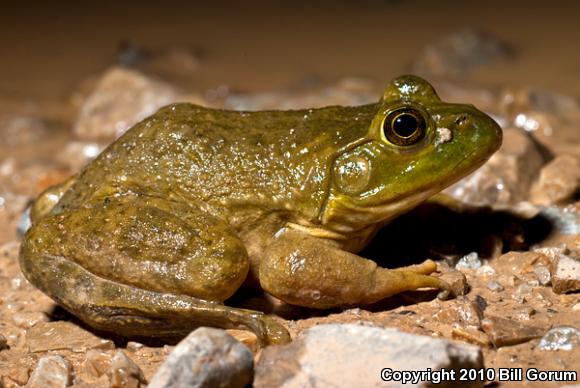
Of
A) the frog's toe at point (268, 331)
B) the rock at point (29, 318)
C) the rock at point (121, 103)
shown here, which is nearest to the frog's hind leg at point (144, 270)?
the frog's toe at point (268, 331)

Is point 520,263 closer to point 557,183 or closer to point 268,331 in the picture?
point 557,183

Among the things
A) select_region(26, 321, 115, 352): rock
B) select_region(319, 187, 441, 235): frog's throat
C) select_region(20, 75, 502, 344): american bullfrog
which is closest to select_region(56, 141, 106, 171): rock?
select_region(20, 75, 502, 344): american bullfrog

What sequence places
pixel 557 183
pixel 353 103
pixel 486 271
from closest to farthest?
1. pixel 486 271
2. pixel 557 183
3. pixel 353 103

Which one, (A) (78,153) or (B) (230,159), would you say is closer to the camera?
(B) (230,159)

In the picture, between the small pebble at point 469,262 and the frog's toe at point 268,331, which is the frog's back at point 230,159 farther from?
the small pebble at point 469,262

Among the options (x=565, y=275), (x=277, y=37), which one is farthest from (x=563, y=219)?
(x=277, y=37)

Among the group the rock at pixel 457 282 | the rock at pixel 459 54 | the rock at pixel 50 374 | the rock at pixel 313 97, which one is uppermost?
the rock at pixel 459 54
